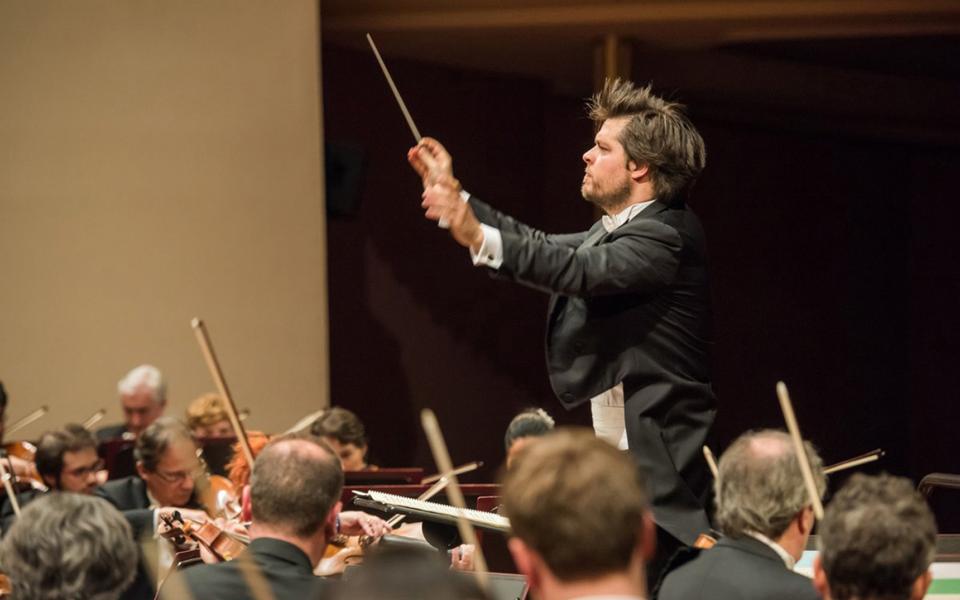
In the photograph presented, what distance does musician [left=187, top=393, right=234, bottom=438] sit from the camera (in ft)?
19.6

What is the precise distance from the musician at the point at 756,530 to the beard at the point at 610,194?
682mm

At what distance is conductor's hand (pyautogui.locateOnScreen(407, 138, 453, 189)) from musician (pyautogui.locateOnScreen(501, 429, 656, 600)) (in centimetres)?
142

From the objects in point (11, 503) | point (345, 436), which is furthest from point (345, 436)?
point (11, 503)

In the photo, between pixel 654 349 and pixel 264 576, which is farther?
pixel 654 349

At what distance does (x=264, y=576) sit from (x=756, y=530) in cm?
83

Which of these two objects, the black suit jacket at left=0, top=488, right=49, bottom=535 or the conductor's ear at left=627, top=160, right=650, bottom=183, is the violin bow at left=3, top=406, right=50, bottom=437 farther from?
the conductor's ear at left=627, top=160, right=650, bottom=183

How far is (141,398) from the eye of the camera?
6.08m

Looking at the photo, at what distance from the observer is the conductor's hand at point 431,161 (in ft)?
8.99

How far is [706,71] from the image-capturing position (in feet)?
26.5

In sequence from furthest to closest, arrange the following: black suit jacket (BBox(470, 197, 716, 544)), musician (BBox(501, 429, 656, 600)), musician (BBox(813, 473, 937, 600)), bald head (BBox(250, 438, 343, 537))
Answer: black suit jacket (BBox(470, 197, 716, 544)), bald head (BBox(250, 438, 343, 537)), musician (BBox(813, 473, 937, 600)), musician (BBox(501, 429, 656, 600))

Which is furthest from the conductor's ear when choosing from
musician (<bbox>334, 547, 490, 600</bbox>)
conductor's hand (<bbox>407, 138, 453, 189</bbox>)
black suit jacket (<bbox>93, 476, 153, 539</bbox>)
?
black suit jacket (<bbox>93, 476, 153, 539</bbox>)

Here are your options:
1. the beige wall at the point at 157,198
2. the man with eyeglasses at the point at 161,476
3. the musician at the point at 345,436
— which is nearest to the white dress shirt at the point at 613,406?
the man with eyeglasses at the point at 161,476

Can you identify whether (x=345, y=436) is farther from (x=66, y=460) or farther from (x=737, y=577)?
(x=737, y=577)

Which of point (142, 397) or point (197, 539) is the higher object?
point (197, 539)
